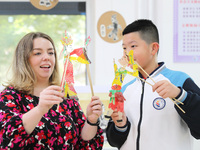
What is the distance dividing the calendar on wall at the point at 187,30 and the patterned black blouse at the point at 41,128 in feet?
4.13

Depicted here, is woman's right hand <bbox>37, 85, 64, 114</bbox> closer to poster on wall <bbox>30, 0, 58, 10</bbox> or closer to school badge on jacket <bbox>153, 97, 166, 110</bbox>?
school badge on jacket <bbox>153, 97, 166, 110</bbox>

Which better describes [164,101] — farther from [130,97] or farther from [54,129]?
[54,129]

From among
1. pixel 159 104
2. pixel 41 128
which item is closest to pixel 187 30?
pixel 159 104

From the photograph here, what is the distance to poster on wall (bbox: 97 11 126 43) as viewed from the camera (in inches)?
88.7

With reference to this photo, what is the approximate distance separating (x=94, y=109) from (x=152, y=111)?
27 centimetres

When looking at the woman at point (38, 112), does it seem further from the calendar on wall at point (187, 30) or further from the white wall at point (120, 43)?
the calendar on wall at point (187, 30)

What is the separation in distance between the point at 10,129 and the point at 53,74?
42cm

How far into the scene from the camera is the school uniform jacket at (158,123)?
110 cm

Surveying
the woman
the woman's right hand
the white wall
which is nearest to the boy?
the woman

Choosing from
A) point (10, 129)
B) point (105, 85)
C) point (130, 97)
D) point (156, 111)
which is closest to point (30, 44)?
point (10, 129)

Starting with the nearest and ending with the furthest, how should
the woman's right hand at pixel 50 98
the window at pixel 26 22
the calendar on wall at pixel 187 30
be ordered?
the woman's right hand at pixel 50 98, the calendar on wall at pixel 187 30, the window at pixel 26 22

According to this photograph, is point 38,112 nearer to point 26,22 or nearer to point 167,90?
point 167,90

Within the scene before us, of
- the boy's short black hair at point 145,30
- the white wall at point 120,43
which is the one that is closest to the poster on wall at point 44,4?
the white wall at point 120,43

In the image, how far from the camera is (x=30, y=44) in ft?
4.00
